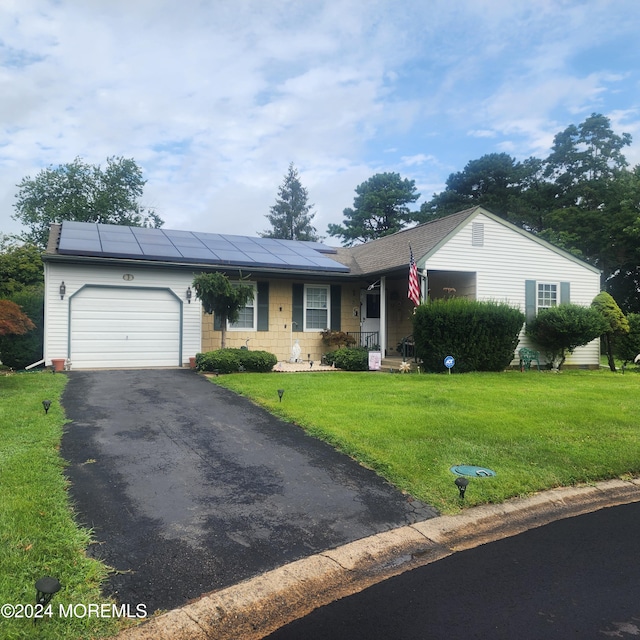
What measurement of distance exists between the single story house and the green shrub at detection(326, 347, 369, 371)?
4.86 feet

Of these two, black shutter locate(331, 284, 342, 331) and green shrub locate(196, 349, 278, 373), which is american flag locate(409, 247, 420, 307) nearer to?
black shutter locate(331, 284, 342, 331)

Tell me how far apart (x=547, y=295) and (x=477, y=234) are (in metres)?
3.49

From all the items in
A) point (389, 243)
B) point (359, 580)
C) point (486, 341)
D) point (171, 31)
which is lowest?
point (359, 580)

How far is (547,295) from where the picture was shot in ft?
52.9

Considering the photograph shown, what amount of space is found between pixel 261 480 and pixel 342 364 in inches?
359

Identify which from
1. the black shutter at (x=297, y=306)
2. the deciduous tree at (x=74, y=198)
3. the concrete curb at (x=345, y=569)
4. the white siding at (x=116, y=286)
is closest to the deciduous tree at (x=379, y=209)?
the deciduous tree at (x=74, y=198)

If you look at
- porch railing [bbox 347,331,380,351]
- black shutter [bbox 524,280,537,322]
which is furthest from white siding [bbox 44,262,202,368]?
black shutter [bbox 524,280,537,322]

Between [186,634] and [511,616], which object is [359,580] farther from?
[186,634]

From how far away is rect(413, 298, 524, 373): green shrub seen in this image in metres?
13.1

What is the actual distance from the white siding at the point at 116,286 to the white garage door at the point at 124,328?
0.05 metres

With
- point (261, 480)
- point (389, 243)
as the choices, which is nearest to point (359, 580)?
point (261, 480)

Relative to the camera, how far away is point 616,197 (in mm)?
34062

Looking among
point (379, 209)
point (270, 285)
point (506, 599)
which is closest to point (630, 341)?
point (270, 285)

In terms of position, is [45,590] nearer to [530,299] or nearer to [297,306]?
[297,306]
